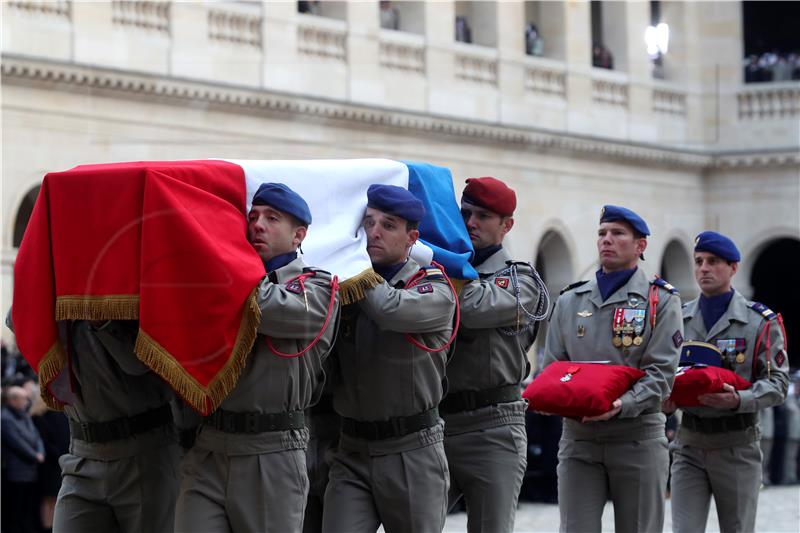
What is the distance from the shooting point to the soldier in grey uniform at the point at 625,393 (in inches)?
311

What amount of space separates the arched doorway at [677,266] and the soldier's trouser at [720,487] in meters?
18.2

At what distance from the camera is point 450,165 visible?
23.7 metres

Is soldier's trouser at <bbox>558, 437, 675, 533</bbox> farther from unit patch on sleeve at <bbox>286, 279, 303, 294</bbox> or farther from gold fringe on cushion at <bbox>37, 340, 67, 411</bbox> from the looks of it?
gold fringe on cushion at <bbox>37, 340, 67, 411</bbox>

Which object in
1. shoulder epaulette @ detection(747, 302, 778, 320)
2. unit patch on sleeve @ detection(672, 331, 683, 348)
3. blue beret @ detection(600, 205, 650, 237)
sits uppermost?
blue beret @ detection(600, 205, 650, 237)

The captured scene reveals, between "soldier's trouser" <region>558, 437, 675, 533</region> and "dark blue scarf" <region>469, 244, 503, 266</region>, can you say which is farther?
"soldier's trouser" <region>558, 437, 675, 533</region>

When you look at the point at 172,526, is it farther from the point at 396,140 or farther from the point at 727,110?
the point at 727,110

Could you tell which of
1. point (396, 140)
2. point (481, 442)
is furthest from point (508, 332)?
point (396, 140)

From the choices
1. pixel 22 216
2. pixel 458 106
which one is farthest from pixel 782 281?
pixel 22 216

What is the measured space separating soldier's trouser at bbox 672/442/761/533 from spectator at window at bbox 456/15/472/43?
55.6 ft

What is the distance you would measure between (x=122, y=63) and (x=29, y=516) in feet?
29.2

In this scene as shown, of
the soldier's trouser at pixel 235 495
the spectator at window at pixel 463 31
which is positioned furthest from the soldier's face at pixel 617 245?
the spectator at window at pixel 463 31

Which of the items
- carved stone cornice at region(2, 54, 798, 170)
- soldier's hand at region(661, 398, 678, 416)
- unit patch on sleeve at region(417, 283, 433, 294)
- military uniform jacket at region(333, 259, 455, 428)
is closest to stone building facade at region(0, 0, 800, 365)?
carved stone cornice at region(2, 54, 798, 170)

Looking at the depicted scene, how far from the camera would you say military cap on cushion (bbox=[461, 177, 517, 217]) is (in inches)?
299

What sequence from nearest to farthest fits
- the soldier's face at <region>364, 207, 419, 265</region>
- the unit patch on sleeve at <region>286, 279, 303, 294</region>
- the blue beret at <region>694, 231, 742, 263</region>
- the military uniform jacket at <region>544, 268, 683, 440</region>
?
the unit patch on sleeve at <region>286, 279, 303, 294</region> → the soldier's face at <region>364, 207, 419, 265</region> → the military uniform jacket at <region>544, 268, 683, 440</region> → the blue beret at <region>694, 231, 742, 263</region>
